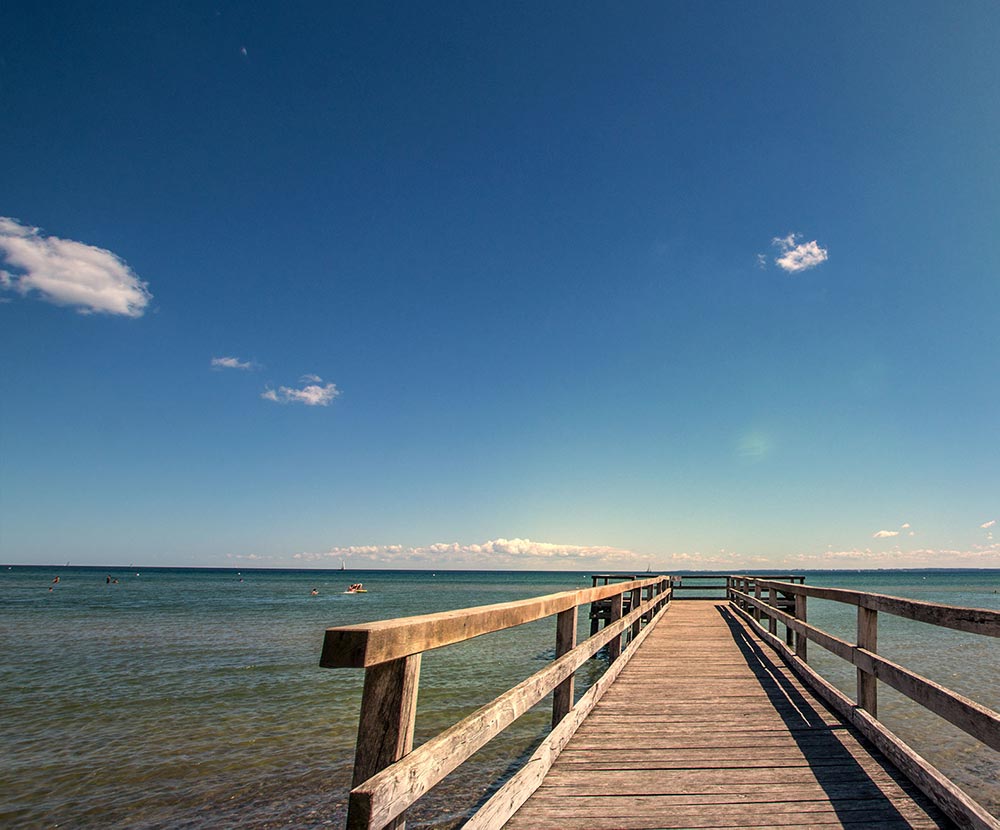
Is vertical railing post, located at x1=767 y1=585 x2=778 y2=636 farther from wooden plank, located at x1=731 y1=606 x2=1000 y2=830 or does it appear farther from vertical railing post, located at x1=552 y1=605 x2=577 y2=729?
vertical railing post, located at x1=552 y1=605 x2=577 y2=729

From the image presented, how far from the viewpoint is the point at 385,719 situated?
1918 mm

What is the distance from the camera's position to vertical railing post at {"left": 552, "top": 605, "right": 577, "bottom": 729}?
4258 mm

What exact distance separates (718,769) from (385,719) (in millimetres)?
2999

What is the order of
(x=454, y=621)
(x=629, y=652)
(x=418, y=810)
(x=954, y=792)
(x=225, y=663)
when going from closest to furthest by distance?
(x=454, y=621), (x=954, y=792), (x=418, y=810), (x=629, y=652), (x=225, y=663)

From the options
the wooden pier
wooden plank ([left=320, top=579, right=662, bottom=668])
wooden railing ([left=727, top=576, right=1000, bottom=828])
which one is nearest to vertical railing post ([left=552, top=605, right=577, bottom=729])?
the wooden pier

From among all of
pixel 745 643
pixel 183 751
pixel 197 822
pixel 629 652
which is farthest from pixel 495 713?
pixel 745 643

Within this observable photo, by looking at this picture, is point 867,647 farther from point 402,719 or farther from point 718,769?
point 402,719

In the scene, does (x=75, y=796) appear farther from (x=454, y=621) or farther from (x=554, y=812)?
(x=454, y=621)

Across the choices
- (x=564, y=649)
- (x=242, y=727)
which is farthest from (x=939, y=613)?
(x=242, y=727)

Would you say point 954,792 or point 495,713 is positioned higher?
point 495,713

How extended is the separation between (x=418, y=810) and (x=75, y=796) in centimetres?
415

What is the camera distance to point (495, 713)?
A: 268cm

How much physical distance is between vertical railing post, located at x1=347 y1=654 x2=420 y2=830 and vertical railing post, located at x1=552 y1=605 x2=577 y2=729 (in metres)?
2.41

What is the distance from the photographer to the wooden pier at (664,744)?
1.91 m
